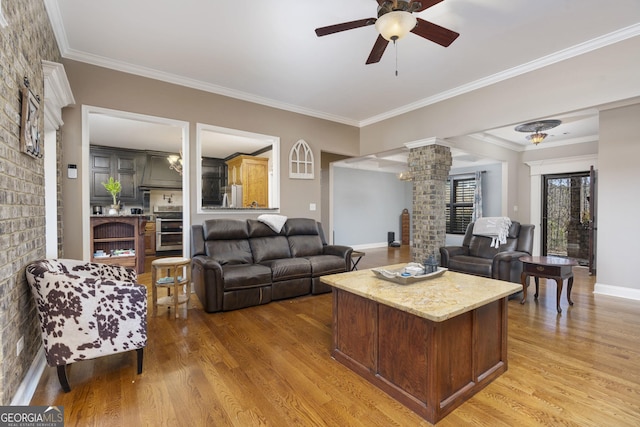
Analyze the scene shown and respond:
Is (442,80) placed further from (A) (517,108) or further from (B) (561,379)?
(B) (561,379)

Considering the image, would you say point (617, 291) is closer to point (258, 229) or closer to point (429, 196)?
point (429, 196)

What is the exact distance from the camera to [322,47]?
10.3 feet

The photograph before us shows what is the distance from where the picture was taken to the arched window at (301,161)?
16.6 ft

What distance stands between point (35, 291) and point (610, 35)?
17.4 feet

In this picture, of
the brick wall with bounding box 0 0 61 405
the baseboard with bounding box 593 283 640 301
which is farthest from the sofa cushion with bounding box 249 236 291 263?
the baseboard with bounding box 593 283 640 301

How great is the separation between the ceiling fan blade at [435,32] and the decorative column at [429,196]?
2483 mm

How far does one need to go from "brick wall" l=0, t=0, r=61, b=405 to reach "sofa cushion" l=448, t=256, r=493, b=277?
450 cm

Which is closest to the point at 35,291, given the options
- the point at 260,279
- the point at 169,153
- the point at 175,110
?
the point at 260,279

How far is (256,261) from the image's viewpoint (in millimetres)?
4098

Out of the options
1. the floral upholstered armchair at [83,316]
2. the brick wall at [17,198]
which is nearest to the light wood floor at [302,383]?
the floral upholstered armchair at [83,316]

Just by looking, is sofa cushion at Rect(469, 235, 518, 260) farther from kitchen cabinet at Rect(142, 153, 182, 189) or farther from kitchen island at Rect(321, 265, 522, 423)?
kitchen cabinet at Rect(142, 153, 182, 189)

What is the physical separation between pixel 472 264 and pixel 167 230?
6.71 m

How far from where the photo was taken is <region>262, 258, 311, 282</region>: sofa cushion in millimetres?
3680

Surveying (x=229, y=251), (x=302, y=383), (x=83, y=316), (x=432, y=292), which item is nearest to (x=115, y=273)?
(x=83, y=316)
